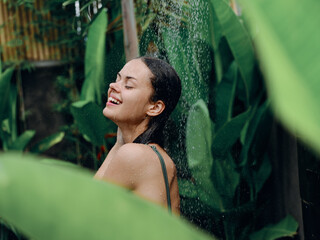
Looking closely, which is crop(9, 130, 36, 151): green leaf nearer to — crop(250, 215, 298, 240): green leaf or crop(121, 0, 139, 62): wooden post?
crop(121, 0, 139, 62): wooden post

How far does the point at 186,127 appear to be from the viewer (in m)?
1.48

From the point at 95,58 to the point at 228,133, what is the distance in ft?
2.71

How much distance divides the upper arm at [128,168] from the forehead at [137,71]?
0.16 meters

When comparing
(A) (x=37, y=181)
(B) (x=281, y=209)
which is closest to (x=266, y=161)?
(B) (x=281, y=209)

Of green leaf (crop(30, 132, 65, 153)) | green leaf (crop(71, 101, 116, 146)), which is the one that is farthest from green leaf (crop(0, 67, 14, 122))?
green leaf (crop(71, 101, 116, 146))

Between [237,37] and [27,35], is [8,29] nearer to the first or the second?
[27,35]

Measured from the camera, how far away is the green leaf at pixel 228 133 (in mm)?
1501

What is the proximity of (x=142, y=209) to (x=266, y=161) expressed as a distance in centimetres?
176

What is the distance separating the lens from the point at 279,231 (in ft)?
5.20

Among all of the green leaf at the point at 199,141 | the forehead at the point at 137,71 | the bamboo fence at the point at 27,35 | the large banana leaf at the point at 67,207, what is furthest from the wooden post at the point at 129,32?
the bamboo fence at the point at 27,35

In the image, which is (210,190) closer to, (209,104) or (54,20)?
(209,104)

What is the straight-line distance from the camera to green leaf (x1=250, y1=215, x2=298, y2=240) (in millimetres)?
1568

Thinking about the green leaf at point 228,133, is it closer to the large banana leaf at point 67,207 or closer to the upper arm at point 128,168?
the upper arm at point 128,168

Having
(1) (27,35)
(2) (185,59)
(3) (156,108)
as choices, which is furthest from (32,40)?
(3) (156,108)
